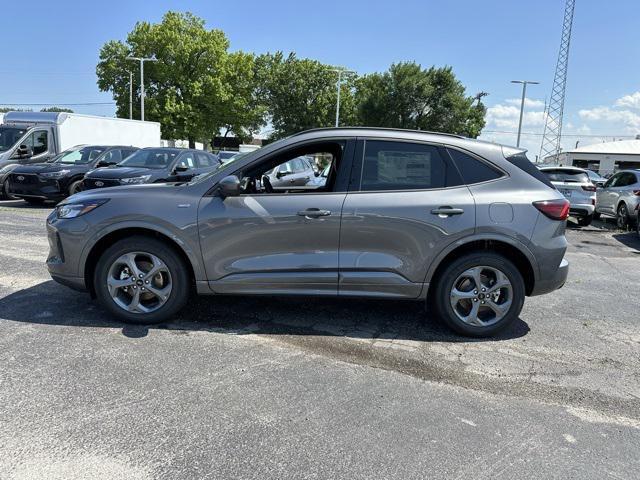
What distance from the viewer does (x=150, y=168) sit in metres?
12.0

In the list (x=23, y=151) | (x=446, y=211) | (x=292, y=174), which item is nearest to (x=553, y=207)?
(x=446, y=211)

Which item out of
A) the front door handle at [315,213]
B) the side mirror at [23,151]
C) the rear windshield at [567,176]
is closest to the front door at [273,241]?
the front door handle at [315,213]

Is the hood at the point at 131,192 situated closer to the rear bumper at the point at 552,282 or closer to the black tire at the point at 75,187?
the rear bumper at the point at 552,282

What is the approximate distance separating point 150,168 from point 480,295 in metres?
9.67

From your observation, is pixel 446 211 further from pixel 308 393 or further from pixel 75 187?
pixel 75 187

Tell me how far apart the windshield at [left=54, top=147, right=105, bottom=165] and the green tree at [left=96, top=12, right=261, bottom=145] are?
28.5m

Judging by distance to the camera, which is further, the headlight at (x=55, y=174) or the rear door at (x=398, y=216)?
the headlight at (x=55, y=174)

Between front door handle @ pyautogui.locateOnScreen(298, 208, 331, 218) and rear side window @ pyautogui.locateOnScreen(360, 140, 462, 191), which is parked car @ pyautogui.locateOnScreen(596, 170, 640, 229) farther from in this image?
front door handle @ pyautogui.locateOnScreen(298, 208, 331, 218)

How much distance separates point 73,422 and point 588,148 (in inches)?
2915

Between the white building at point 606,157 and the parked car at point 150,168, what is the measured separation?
170 ft

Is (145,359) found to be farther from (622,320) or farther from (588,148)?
(588,148)

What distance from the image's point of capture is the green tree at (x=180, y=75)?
138 feet

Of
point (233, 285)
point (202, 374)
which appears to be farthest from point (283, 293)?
point (202, 374)

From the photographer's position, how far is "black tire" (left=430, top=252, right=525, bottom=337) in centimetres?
427
